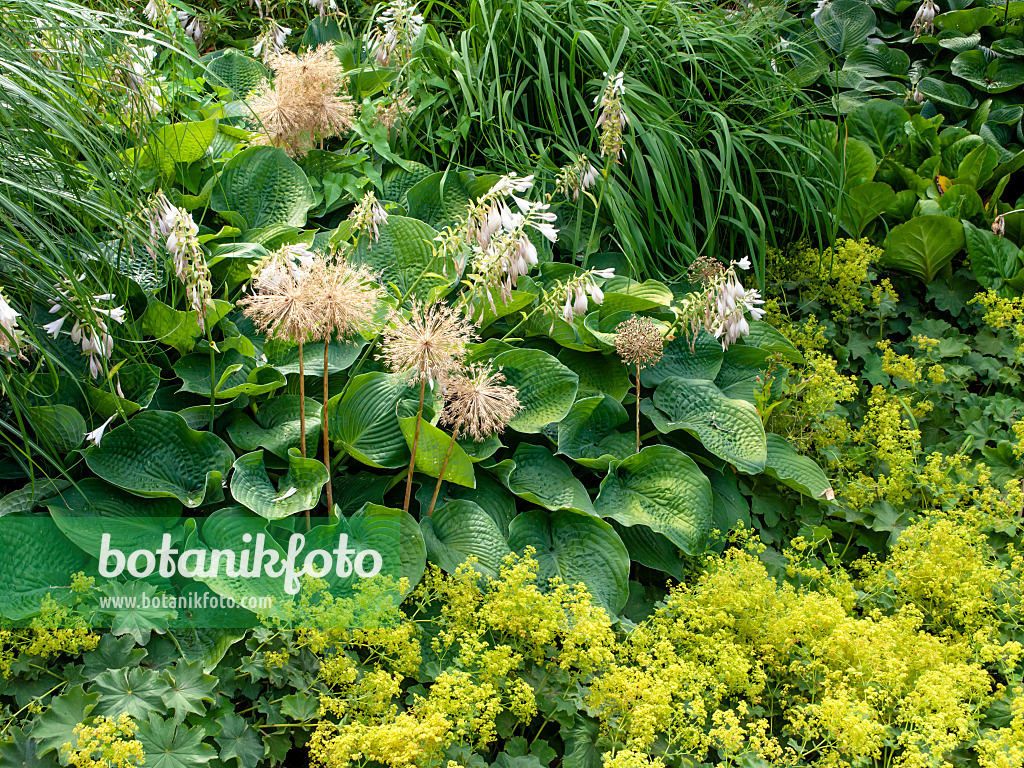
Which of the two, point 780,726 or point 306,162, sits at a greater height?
point 306,162

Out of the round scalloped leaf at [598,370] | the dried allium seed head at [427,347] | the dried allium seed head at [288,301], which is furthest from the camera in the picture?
the round scalloped leaf at [598,370]

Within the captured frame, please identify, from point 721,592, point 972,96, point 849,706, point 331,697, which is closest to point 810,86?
point 972,96

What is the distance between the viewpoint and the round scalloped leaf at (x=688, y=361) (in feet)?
10.2

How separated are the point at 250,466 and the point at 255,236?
97cm

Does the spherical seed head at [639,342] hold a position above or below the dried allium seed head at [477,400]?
below

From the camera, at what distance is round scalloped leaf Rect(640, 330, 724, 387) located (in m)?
3.11

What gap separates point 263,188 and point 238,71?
1008 millimetres

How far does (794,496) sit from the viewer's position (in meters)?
3.06

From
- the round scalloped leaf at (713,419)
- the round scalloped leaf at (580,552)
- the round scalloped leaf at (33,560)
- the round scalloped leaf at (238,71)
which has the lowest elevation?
the round scalloped leaf at (580,552)

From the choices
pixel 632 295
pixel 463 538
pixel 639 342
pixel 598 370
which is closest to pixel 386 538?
pixel 463 538

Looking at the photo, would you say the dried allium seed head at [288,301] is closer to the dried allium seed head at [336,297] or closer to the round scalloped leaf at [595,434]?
the dried allium seed head at [336,297]

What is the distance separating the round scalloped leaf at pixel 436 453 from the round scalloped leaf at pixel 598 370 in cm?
70

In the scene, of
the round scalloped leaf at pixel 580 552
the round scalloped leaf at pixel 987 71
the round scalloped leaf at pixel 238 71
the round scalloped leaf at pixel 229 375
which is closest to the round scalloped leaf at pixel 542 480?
the round scalloped leaf at pixel 580 552

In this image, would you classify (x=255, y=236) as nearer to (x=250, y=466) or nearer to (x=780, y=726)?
(x=250, y=466)
